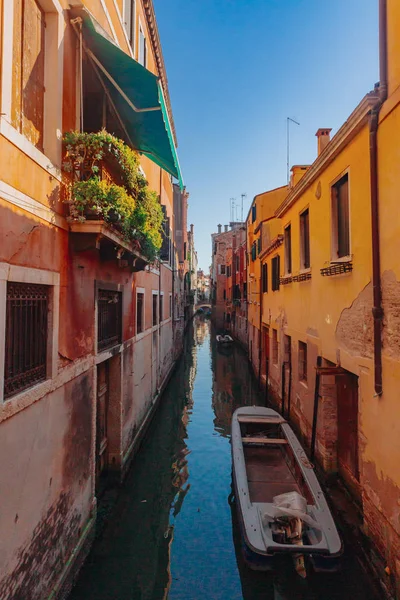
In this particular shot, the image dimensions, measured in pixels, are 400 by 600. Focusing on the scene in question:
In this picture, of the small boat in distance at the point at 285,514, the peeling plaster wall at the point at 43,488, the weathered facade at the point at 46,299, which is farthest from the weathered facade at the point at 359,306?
the peeling plaster wall at the point at 43,488

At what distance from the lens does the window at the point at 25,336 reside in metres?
3.03

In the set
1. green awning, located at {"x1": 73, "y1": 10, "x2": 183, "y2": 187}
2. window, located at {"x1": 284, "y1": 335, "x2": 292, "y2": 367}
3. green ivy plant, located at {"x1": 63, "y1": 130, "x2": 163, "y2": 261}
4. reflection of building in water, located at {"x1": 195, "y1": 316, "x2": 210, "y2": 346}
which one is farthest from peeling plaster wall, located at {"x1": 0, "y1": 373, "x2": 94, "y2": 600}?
reflection of building in water, located at {"x1": 195, "y1": 316, "x2": 210, "y2": 346}

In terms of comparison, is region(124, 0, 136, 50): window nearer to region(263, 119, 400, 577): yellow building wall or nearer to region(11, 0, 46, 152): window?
region(11, 0, 46, 152): window

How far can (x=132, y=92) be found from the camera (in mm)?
5223

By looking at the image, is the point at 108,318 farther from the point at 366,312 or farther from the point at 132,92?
the point at 366,312

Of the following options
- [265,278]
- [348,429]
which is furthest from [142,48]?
[348,429]

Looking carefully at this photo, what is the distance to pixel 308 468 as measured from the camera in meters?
5.93

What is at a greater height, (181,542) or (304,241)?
(304,241)

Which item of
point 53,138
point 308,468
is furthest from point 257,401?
point 53,138

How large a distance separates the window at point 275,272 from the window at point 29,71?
9.06 meters

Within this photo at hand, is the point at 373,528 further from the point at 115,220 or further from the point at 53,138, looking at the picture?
the point at 53,138

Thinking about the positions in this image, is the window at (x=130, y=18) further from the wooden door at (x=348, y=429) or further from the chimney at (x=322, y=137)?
the wooden door at (x=348, y=429)

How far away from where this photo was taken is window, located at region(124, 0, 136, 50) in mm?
7340

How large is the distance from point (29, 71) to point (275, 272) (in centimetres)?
982
